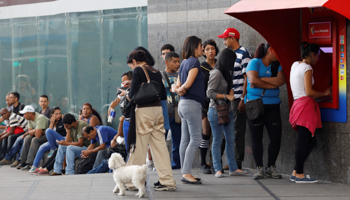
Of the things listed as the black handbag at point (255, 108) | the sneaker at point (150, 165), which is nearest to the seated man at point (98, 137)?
the sneaker at point (150, 165)

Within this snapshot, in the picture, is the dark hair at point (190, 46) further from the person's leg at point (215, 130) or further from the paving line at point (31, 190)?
the paving line at point (31, 190)

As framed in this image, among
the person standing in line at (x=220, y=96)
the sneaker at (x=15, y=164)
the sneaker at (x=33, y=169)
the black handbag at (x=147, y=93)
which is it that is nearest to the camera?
the black handbag at (x=147, y=93)

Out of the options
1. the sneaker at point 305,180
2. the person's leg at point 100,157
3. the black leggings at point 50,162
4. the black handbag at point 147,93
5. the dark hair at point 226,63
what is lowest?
the black leggings at point 50,162

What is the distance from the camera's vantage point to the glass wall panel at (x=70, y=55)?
34.9 ft

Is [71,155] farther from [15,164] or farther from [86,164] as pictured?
[15,164]

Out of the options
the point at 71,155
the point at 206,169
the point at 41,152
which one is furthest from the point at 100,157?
the point at 206,169

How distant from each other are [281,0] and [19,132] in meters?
8.08

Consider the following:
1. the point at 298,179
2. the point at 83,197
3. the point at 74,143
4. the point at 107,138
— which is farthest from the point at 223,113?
the point at 74,143

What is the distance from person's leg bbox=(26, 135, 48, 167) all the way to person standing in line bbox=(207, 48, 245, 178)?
211 inches

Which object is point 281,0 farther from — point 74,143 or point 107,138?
point 74,143

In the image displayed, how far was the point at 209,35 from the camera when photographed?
816 centimetres

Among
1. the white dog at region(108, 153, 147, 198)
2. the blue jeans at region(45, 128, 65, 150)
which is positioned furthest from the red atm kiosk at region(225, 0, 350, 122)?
the blue jeans at region(45, 128, 65, 150)

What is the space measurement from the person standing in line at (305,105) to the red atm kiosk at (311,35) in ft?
0.70

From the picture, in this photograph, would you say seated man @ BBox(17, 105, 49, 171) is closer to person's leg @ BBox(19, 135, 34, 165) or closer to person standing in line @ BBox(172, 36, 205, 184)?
person's leg @ BBox(19, 135, 34, 165)
